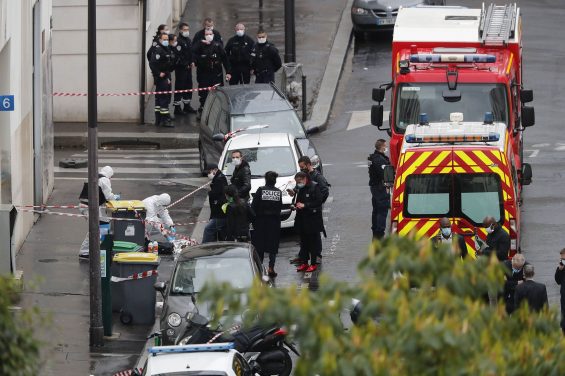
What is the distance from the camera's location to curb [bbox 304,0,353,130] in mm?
30938

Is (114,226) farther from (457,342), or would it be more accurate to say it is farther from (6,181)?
(457,342)

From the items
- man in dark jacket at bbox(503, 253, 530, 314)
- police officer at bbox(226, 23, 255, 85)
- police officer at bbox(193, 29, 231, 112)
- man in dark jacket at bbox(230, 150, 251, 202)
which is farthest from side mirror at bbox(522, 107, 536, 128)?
police officer at bbox(226, 23, 255, 85)

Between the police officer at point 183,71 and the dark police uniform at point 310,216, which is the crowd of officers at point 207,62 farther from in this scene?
the dark police uniform at point 310,216

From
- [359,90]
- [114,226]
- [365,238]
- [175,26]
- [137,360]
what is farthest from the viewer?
[175,26]

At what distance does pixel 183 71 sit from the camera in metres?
31.6

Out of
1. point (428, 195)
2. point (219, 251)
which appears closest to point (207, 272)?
point (219, 251)

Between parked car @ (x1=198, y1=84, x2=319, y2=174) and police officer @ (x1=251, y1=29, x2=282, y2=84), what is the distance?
3.58 m

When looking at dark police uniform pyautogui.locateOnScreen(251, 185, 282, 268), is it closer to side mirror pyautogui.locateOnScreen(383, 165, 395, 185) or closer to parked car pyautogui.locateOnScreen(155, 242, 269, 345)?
side mirror pyautogui.locateOnScreen(383, 165, 395, 185)

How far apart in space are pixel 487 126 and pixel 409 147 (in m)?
1.20

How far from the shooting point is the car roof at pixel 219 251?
17969mm

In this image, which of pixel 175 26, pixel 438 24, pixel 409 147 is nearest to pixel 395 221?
pixel 409 147

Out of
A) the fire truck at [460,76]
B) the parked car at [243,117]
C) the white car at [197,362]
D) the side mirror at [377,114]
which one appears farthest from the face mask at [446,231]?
the parked car at [243,117]

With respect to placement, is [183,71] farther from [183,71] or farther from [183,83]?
[183,83]

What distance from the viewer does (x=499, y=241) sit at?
18.4 m
